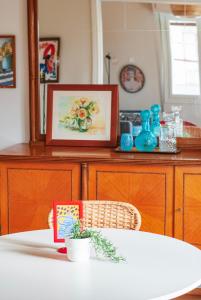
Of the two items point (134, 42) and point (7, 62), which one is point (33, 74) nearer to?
point (7, 62)

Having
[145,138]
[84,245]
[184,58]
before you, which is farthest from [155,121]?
[84,245]

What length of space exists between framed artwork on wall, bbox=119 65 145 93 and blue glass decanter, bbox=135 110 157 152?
19 cm

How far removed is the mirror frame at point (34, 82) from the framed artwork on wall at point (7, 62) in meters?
0.12

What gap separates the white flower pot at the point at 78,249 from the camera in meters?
1.76

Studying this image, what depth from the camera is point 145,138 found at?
3.29 m

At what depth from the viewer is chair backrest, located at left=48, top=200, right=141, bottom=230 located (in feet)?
7.73

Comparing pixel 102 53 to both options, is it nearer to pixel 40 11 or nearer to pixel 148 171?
pixel 40 11

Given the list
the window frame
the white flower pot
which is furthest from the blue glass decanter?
the white flower pot

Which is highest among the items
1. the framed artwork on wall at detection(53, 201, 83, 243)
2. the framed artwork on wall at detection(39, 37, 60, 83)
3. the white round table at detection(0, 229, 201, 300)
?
the framed artwork on wall at detection(39, 37, 60, 83)

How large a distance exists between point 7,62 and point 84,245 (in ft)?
6.78

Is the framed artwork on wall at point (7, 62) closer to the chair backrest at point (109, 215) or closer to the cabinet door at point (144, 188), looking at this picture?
the cabinet door at point (144, 188)

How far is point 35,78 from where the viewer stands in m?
3.53

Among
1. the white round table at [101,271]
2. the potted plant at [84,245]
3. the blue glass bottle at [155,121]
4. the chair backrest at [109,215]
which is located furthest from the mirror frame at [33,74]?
the potted plant at [84,245]

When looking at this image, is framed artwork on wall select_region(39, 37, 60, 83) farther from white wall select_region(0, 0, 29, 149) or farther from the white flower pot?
the white flower pot
